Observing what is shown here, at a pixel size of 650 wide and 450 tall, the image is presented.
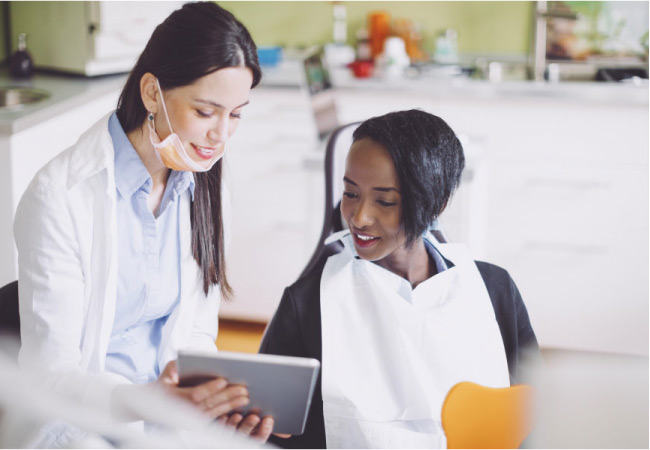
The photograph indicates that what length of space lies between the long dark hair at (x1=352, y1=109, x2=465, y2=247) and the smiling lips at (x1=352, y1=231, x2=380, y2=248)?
0.06 meters

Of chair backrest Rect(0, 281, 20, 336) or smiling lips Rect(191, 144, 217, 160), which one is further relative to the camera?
smiling lips Rect(191, 144, 217, 160)

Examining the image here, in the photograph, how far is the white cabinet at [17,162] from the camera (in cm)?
226

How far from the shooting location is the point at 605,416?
2.47 metres

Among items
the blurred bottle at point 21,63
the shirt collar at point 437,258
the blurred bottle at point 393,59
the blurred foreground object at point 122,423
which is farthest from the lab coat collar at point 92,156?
the blurred bottle at point 393,59

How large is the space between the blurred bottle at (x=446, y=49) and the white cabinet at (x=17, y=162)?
1569 millimetres

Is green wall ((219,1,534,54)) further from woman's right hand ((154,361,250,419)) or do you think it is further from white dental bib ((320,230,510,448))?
woman's right hand ((154,361,250,419))

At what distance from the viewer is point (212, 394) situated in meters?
1.11

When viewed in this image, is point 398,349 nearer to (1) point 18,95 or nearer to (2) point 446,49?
(1) point 18,95

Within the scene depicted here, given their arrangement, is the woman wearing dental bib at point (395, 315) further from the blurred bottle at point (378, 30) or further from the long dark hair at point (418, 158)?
the blurred bottle at point (378, 30)

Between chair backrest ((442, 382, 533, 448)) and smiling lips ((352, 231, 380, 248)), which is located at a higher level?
smiling lips ((352, 231, 380, 248))

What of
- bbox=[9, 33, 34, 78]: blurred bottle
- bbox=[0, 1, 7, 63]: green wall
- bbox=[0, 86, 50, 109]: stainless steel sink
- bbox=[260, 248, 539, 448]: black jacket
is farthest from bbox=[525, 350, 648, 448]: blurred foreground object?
bbox=[0, 1, 7, 63]: green wall

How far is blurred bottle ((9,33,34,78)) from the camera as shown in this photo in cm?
292

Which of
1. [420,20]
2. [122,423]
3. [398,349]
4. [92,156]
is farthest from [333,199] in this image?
[420,20]

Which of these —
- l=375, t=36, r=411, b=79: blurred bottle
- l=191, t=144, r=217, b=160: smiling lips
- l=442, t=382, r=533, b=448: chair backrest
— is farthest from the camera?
l=375, t=36, r=411, b=79: blurred bottle
